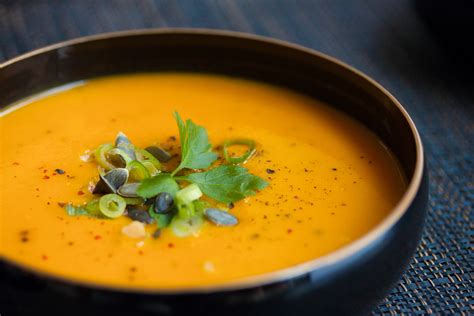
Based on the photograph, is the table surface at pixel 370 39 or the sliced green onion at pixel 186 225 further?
the table surface at pixel 370 39

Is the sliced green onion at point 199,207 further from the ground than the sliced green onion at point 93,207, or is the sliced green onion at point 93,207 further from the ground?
the sliced green onion at point 93,207

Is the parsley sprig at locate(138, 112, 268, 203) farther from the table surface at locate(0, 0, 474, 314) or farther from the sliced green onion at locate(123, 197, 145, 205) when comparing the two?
the table surface at locate(0, 0, 474, 314)

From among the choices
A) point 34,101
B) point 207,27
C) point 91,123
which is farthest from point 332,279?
point 207,27

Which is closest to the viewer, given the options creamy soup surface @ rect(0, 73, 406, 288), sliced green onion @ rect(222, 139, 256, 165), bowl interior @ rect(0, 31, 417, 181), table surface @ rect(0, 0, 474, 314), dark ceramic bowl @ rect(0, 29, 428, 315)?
dark ceramic bowl @ rect(0, 29, 428, 315)

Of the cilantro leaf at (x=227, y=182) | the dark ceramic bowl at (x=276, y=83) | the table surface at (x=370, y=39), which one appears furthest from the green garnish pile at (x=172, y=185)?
the table surface at (x=370, y=39)

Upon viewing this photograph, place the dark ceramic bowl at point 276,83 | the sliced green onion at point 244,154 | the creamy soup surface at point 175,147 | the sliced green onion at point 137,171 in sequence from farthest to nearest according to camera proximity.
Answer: the sliced green onion at point 244,154 < the sliced green onion at point 137,171 < the creamy soup surface at point 175,147 < the dark ceramic bowl at point 276,83

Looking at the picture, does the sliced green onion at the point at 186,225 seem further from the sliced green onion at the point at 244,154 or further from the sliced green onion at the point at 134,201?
the sliced green onion at the point at 244,154

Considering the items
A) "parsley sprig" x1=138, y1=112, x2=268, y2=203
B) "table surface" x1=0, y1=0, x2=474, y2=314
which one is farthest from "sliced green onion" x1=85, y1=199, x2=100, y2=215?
"table surface" x1=0, y1=0, x2=474, y2=314

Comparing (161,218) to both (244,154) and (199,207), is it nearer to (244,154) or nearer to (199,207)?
(199,207)
